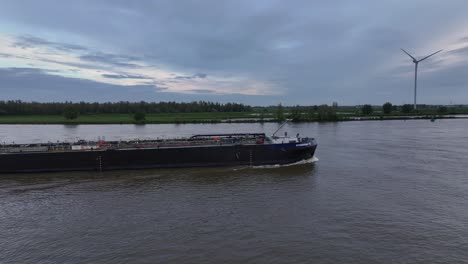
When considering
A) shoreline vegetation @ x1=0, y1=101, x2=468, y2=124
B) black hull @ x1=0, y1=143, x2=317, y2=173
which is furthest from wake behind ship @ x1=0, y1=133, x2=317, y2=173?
shoreline vegetation @ x1=0, y1=101, x2=468, y2=124

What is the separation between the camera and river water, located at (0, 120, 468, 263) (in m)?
13.2

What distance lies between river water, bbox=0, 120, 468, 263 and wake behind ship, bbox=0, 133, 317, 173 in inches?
76.7

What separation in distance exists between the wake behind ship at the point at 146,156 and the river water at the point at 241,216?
195 centimetres

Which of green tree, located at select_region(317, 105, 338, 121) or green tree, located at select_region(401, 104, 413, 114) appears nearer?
green tree, located at select_region(317, 105, 338, 121)

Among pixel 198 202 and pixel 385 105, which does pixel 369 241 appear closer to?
pixel 198 202

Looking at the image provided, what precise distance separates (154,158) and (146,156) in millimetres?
756

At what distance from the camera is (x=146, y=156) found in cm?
3075

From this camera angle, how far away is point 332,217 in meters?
16.6

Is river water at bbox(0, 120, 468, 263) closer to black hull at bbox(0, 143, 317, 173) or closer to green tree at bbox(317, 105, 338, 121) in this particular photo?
black hull at bbox(0, 143, 317, 173)

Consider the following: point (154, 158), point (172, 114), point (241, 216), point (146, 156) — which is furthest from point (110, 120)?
point (241, 216)

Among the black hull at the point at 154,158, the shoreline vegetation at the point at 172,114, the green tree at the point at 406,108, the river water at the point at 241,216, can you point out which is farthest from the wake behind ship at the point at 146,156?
the green tree at the point at 406,108

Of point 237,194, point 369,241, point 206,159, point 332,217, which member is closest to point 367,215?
point 332,217

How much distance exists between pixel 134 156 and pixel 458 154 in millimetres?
32015

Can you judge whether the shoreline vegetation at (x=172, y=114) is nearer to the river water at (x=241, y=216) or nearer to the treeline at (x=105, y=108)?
the treeline at (x=105, y=108)
